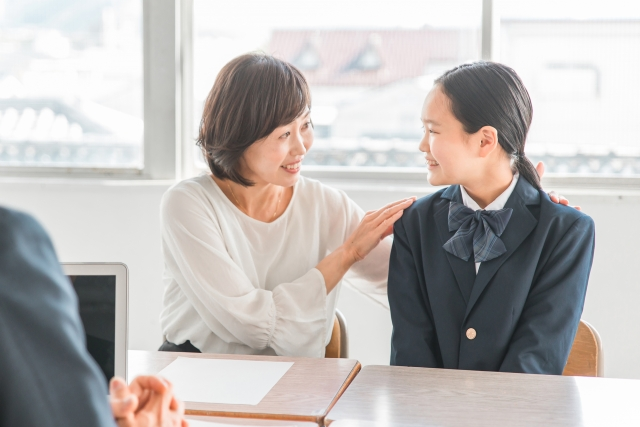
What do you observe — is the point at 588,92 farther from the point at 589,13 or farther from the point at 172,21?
the point at 172,21

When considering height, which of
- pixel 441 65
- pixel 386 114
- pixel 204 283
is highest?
pixel 441 65

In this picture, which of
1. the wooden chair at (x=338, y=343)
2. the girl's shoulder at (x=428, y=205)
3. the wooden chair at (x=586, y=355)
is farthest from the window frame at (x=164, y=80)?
the wooden chair at (x=586, y=355)

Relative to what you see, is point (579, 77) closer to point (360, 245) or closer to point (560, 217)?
point (560, 217)

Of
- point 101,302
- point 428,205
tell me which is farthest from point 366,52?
point 101,302

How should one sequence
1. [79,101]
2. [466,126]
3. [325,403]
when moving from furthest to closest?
[79,101]
[466,126]
[325,403]

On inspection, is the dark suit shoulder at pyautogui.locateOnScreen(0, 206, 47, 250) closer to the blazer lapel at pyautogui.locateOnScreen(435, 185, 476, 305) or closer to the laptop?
the laptop

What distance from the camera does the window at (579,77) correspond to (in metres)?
2.77

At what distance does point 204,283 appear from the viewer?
167 cm

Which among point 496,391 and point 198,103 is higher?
point 198,103

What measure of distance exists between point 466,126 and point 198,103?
1.76m

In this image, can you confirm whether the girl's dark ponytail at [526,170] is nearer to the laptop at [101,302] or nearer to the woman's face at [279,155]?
the woman's face at [279,155]

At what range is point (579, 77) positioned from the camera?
→ 2.82 metres

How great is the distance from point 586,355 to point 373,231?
1.90ft

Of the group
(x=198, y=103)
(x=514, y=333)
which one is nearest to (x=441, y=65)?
(x=198, y=103)
